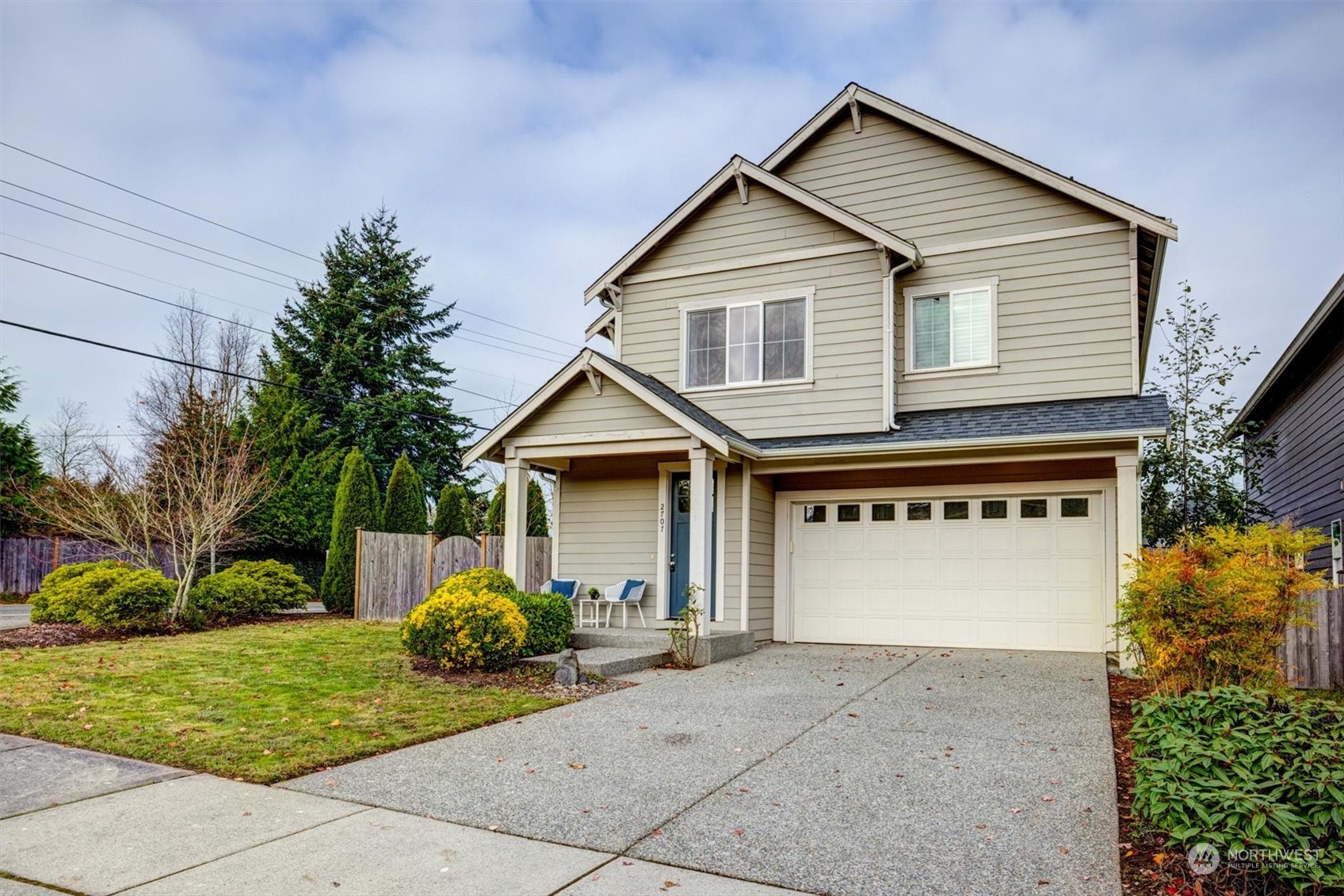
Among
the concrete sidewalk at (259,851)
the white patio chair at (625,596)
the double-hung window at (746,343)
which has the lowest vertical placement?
the concrete sidewalk at (259,851)

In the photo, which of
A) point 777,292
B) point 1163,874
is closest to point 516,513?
point 777,292

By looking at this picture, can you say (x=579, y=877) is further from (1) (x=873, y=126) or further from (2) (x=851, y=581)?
(1) (x=873, y=126)

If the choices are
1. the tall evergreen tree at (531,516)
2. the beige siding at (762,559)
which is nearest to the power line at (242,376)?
the tall evergreen tree at (531,516)

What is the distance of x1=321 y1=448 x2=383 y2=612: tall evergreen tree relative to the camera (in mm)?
17469

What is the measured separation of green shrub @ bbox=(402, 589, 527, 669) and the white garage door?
4.99 meters

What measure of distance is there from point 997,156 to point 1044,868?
10555 millimetres

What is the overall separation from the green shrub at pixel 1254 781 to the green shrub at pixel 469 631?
640cm

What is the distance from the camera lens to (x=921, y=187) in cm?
1287

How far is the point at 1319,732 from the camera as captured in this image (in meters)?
4.29

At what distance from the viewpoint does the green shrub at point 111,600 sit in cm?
1248

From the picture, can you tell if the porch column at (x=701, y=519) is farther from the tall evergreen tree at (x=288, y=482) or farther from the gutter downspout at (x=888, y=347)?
the tall evergreen tree at (x=288, y=482)

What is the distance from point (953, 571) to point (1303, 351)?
7330 mm

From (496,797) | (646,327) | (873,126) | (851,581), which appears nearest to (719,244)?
(646,327)

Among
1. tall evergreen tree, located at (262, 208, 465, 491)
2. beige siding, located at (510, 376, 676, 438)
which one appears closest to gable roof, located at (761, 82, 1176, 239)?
beige siding, located at (510, 376, 676, 438)
